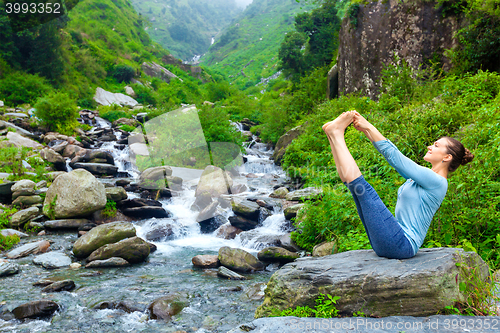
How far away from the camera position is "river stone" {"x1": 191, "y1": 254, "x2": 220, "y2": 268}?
783cm

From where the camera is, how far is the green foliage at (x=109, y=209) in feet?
34.1

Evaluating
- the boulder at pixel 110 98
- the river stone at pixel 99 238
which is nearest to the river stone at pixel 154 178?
the river stone at pixel 99 238

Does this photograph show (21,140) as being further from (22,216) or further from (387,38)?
(387,38)

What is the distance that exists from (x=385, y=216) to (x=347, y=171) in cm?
57

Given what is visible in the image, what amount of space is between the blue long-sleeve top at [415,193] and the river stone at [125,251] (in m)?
6.89

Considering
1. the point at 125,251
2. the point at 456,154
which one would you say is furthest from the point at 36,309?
the point at 456,154

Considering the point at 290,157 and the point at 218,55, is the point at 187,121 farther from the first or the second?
the point at 218,55

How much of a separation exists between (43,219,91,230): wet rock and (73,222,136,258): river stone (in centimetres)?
169

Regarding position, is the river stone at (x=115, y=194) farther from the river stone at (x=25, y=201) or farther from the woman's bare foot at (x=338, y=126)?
the woman's bare foot at (x=338, y=126)

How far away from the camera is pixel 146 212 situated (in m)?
11.0

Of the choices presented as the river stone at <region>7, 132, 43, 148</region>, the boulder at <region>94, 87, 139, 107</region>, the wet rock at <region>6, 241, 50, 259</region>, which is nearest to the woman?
the wet rock at <region>6, 241, 50, 259</region>

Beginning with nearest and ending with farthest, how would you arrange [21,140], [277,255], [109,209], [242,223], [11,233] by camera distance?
[277,255], [11,233], [242,223], [109,209], [21,140]

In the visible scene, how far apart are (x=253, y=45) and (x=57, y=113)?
9280 centimetres

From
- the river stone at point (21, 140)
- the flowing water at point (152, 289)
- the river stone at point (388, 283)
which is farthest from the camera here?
the river stone at point (21, 140)
